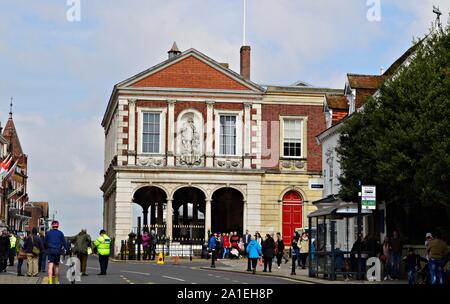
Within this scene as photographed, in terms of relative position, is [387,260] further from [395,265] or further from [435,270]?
[435,270]

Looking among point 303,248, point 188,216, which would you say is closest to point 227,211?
point 188,216

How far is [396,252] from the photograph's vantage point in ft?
100

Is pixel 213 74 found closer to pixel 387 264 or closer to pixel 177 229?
pixel 177 229

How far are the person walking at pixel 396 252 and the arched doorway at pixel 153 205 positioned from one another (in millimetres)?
31214

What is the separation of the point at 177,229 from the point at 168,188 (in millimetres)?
3530

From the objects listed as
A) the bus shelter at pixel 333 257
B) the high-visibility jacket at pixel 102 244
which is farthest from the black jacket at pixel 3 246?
the bus shelter at pixel 333 257

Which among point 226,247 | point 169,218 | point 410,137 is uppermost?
point 410,137

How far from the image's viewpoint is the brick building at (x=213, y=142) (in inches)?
2382

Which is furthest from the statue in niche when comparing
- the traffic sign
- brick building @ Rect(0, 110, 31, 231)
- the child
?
brick building @ Rect(0, 110, 31, 231)

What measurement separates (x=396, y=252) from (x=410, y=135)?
4.88m

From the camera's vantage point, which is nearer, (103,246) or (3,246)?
(103,246)

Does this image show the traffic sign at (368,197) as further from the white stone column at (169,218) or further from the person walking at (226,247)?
the white stone column at (169,218)
